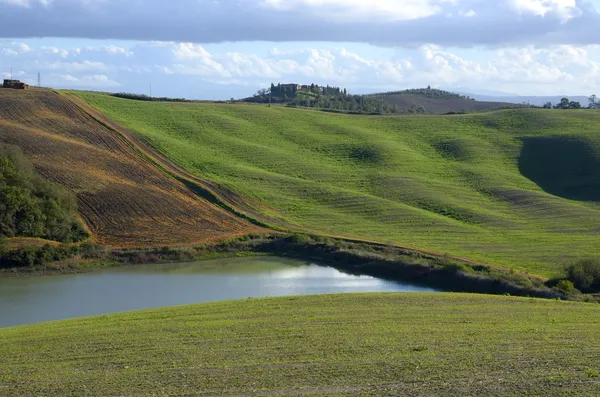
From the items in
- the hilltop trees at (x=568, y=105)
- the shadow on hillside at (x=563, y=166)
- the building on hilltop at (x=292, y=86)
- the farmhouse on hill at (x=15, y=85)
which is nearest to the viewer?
the shadow on hillside at (x=563, y=166)

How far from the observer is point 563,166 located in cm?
7769

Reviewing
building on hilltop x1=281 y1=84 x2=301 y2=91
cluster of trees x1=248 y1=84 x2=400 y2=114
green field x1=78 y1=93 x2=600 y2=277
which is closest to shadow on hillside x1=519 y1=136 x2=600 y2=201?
green field x1=78 y1=93 x2=600 y2=277

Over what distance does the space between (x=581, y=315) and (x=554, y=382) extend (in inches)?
409

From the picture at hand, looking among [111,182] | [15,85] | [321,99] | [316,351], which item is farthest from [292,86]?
[316,351]

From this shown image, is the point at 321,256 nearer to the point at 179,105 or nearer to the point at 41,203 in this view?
the point at 41,203

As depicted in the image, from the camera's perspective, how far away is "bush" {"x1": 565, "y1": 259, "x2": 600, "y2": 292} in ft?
132

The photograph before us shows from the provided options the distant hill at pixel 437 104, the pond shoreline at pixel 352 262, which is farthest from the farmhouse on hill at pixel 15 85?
the distant hill at pixel 437 104

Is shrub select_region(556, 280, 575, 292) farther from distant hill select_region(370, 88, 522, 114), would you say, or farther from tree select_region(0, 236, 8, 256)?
distant hill select_region(370, 88, 522, 114)

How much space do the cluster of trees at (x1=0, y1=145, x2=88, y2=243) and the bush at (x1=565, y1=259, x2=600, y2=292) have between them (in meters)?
29.3

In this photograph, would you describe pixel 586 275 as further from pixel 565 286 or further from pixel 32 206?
pixel 32 206

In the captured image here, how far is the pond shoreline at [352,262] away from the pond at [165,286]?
112 cm

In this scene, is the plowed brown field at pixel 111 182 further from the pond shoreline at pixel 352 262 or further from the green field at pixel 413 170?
the green field at pixel 413 170

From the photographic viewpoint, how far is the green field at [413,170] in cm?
5703

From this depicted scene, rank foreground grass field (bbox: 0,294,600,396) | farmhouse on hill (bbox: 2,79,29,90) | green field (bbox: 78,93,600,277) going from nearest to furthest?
foreground grass field (bbox: 0,294,600,396)
green field (bbox: 78,93,600,277)
farmhouse on hill (bbox: 2,79,29,90)
